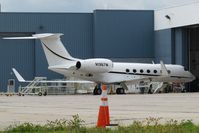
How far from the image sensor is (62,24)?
60.1 metres

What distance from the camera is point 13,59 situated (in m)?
60.0

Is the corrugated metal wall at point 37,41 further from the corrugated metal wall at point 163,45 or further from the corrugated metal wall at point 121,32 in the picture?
the corrugated metal wall at point 163,45

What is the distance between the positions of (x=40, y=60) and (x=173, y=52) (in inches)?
587

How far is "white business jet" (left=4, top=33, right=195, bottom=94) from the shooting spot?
47.7 metres

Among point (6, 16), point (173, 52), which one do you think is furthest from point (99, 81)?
point (6, 16)

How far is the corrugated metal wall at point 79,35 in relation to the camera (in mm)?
59509

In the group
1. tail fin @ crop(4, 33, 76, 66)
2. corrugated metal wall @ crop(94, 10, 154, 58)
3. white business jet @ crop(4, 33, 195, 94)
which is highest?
corrugated metal wall @ crop(94, 10, 154, 58)

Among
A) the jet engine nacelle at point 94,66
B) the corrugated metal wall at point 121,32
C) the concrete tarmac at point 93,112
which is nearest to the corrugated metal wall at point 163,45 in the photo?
the corrugated metal wall at point 121,32

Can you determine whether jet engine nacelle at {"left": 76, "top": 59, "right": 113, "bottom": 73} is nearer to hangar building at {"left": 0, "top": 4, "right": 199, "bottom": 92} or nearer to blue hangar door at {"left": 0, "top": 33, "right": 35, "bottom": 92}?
hangar building at {"left": 0, "top": 4, "right": 199, "bottom": 92}

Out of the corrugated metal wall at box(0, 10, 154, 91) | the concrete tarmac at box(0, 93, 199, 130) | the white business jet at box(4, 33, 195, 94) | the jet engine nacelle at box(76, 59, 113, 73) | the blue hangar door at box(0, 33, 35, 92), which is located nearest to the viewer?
the concrete tarmac at box(0, 93, 199, 130)

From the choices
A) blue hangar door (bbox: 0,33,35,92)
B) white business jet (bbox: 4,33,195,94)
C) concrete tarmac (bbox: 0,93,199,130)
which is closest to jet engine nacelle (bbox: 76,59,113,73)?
white business jet (bbox: 4,33,195,94)

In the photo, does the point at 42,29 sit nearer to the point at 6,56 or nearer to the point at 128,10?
the point at 6,56

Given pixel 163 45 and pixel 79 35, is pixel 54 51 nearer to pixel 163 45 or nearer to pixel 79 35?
pixel 79 35

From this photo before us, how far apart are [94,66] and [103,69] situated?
42.4 inches
